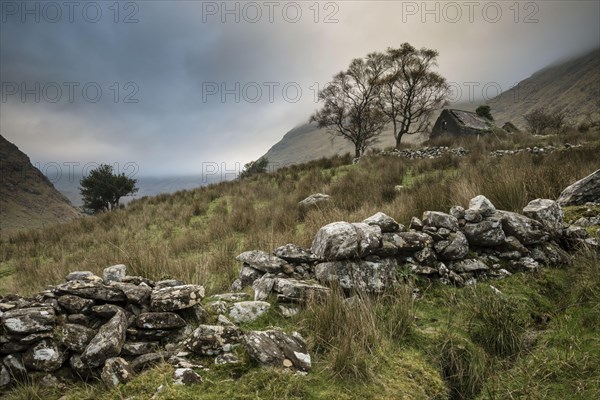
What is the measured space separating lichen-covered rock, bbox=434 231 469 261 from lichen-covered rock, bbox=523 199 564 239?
4.42 ft

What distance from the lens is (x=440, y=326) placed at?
9.75 feet

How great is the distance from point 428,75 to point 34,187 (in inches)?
4795

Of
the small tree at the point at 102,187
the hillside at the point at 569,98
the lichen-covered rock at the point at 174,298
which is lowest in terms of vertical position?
the lichen-covered rock at the point at 174,298

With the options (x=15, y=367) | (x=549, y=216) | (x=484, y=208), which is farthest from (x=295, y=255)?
(x=549, y=216)

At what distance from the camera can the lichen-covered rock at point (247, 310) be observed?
293cm

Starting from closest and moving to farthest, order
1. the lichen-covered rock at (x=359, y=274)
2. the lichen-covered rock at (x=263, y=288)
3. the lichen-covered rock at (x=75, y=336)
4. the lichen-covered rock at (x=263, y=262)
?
1. the lichen-covered rock at (x=75, y=336)
2. the lichen-covered rock at (x=263, y=288)
3. the lichen-covered rock at (x=359, y=274)
4. the lichen-covered rock at (x=263, y=262)

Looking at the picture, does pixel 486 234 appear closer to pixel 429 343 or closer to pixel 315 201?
pixel 429 343

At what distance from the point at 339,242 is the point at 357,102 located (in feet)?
103

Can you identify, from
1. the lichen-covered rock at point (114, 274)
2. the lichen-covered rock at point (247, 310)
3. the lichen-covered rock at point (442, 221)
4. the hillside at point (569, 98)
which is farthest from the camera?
the hillside at point (569, 98)

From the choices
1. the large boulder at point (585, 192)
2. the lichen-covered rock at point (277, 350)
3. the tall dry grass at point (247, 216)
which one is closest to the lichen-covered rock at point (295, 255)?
the tall dry grass at point (247, 216)

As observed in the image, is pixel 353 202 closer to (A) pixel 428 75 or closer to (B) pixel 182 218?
(B) pixel 182 218

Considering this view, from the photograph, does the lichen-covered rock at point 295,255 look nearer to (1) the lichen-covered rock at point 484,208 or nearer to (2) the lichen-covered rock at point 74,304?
(2) the lichen-covered rock at point 74,304

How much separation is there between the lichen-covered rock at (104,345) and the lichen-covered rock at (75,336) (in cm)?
6

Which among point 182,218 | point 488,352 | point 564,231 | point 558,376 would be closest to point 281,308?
point 488,352
